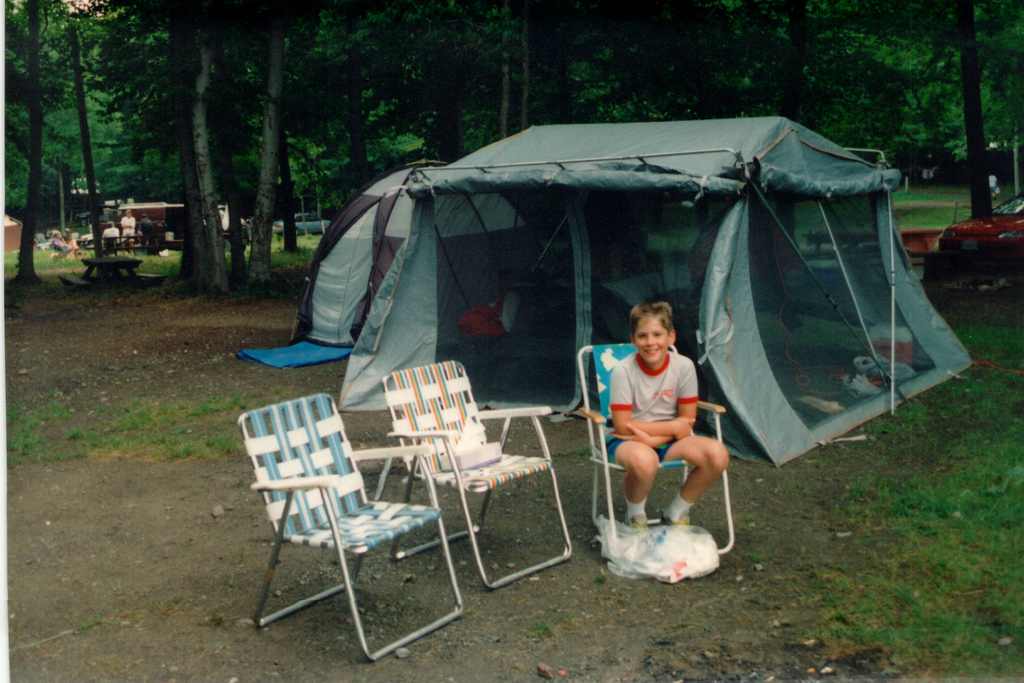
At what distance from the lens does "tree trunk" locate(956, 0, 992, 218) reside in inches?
659

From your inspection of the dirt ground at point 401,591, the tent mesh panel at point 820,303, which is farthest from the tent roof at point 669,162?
the dirt ground at point 401,591

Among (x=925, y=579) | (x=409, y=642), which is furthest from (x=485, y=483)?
(x=925, y=579)

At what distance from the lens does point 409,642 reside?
4.35 m

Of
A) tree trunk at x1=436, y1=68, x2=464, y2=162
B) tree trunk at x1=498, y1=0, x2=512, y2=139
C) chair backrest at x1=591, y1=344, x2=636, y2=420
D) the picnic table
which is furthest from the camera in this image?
the picnic table

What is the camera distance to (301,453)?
15.3 ft

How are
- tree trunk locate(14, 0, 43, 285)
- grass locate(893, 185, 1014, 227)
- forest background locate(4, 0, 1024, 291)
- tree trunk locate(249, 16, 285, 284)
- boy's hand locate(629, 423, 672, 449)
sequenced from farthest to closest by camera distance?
grass locate(893, 185, 1014, 227)
tree trunk locate(14, 0, 43, 285)
forest background locate(4, 0, 1024, 291)
tree trunk locate(249, 16, 285, 284)
boy's hand locate(629, 423, 672, 449)

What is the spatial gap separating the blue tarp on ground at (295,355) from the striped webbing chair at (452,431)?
556cm

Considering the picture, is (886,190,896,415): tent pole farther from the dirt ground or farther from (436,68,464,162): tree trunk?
(436,68,464,162): tree trunk

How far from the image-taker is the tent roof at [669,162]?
7390mm

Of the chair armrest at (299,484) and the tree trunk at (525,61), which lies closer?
the chair armrest at (299,484)

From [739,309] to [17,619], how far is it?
4.66m

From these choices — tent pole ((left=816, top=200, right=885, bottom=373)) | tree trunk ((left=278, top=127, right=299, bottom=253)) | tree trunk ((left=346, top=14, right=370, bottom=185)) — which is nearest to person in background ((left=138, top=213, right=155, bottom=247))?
tree trunk ((left=278, top=127, right=299, bottom=253))

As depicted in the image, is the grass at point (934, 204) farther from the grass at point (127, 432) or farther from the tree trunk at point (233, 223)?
the grass at point (127, 432)

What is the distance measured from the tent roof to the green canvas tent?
18mm
